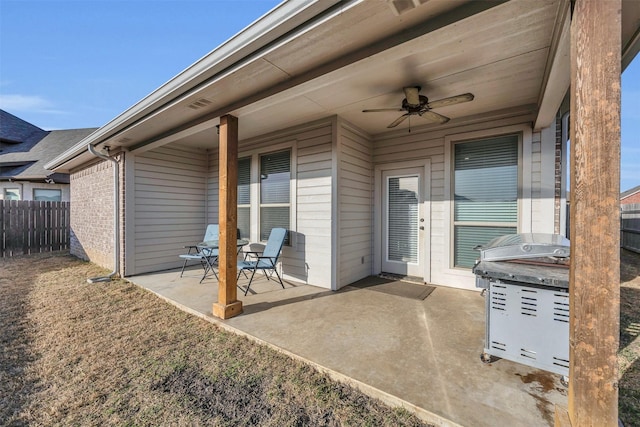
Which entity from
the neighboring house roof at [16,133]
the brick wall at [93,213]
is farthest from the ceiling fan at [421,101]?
the neighboring house roof at [16,133]

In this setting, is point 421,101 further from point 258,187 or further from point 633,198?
point 633,198

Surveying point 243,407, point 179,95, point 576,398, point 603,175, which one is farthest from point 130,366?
point 603,175

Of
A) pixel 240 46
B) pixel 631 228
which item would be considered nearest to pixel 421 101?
pixel 240 46

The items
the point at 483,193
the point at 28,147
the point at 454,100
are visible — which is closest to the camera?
the point at 454,100

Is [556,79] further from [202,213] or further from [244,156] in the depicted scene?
[202,213]

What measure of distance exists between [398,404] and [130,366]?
2.06 meters

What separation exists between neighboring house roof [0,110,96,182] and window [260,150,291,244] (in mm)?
9778

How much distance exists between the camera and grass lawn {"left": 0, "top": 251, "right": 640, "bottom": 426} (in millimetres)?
1620

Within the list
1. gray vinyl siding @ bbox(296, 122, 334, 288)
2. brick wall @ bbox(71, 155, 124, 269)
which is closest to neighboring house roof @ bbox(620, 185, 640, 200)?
gray vinyl siding @ bbox(296, 122, 334, 288)

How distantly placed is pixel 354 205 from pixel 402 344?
2.35m

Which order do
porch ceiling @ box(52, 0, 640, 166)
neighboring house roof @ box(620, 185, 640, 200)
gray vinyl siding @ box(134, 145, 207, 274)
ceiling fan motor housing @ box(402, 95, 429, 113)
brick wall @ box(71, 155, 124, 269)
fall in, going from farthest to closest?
neighboring house roof @ box(620, 185, 640, 200)
brick wall @ box(71, 155, 124, 269)
gray vinyl siding @ box(134, 145, 207, 274)
ceiling fan motor housing @ box(402, 95, 429, 113)
porch ceiling @ box(52, 0, 640, 166)

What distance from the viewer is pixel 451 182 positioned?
400 cm

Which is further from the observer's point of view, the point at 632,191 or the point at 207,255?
the point at 632,191

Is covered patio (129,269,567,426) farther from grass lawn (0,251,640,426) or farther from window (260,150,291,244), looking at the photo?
window (260,150,291,244)
